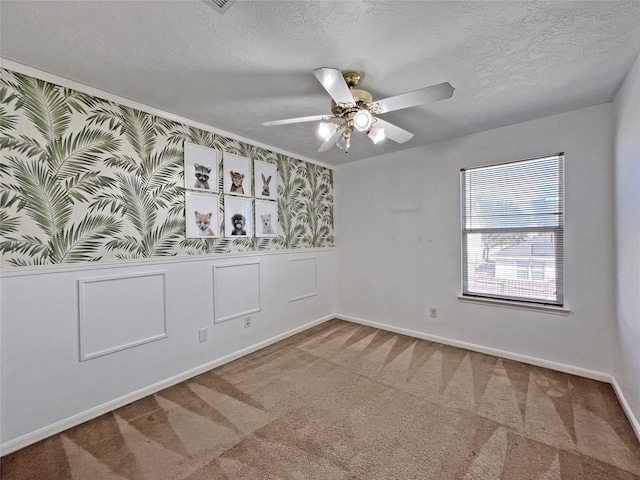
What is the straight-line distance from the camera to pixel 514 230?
2818mm

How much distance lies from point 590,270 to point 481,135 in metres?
1.65

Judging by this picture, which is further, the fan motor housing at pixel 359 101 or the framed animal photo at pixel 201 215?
the framed animal photo at pixel 201 215

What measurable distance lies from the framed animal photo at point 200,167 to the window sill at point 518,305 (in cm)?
303

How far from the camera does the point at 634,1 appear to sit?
1.30 meters

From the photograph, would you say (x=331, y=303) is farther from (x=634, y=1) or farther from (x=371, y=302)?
(x=634, y=1)

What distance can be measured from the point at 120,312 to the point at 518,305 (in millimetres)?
3652

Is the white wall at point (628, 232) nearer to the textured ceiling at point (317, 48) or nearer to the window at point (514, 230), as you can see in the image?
the textured ceiling at point (317, 48)

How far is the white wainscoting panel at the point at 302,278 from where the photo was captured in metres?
3.66

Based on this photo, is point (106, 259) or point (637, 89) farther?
point (106, 259)

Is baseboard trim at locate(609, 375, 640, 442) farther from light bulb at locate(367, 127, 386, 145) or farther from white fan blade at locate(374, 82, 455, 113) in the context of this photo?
light bulb at locate(367, 127, 386, 145)

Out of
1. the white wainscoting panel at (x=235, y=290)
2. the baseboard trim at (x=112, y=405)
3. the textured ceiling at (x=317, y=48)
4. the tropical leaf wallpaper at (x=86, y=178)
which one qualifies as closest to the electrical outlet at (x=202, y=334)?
the white wainscoting panel at (x=235, y=290)

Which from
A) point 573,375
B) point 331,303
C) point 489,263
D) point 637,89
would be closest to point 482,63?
point 637,89

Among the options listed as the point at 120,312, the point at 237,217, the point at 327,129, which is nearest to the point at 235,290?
the point at 237,217

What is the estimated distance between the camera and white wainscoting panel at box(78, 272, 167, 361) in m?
2.00
